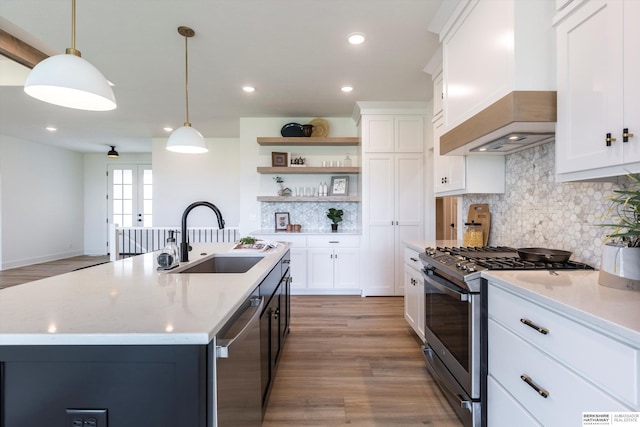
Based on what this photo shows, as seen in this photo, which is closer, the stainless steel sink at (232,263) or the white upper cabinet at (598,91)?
the white upper cabinet at (598,91)

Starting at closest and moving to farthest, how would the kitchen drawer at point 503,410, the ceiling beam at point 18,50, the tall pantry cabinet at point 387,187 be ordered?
the kitchen drawer at point 503,410 < the ceiling beam at point 18,50 < the tall pantry cabinet at point 387,187

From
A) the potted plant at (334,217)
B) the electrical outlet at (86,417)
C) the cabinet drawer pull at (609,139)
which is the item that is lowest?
the electrical outlet at (86,417)

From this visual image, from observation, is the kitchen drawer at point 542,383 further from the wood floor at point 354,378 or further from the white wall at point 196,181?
the white wall at point 196,181

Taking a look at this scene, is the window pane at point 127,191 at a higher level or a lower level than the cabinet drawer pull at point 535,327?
higher

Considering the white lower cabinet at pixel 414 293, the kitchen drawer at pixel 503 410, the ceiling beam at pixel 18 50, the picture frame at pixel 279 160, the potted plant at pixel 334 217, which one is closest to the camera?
the kitchen drawer at pixel 503 410

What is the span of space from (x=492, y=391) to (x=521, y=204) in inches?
52.6

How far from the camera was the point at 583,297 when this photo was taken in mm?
1113

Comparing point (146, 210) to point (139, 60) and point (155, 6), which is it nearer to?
point (139, 60)

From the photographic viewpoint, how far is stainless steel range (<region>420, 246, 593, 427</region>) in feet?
5.23

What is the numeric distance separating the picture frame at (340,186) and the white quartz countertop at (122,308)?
3.35 meters

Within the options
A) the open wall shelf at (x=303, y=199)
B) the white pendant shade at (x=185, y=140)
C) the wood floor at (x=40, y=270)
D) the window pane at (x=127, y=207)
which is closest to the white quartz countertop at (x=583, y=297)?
the white pendant shade at (x=185, y=140)

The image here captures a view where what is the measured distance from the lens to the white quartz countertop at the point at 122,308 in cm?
83

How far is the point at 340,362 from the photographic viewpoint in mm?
2482

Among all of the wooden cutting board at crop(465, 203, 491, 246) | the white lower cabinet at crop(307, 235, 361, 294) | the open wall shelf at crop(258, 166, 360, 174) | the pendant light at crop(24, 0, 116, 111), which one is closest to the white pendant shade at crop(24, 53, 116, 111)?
the pendant light at crop(24, 0, 116, 111)
